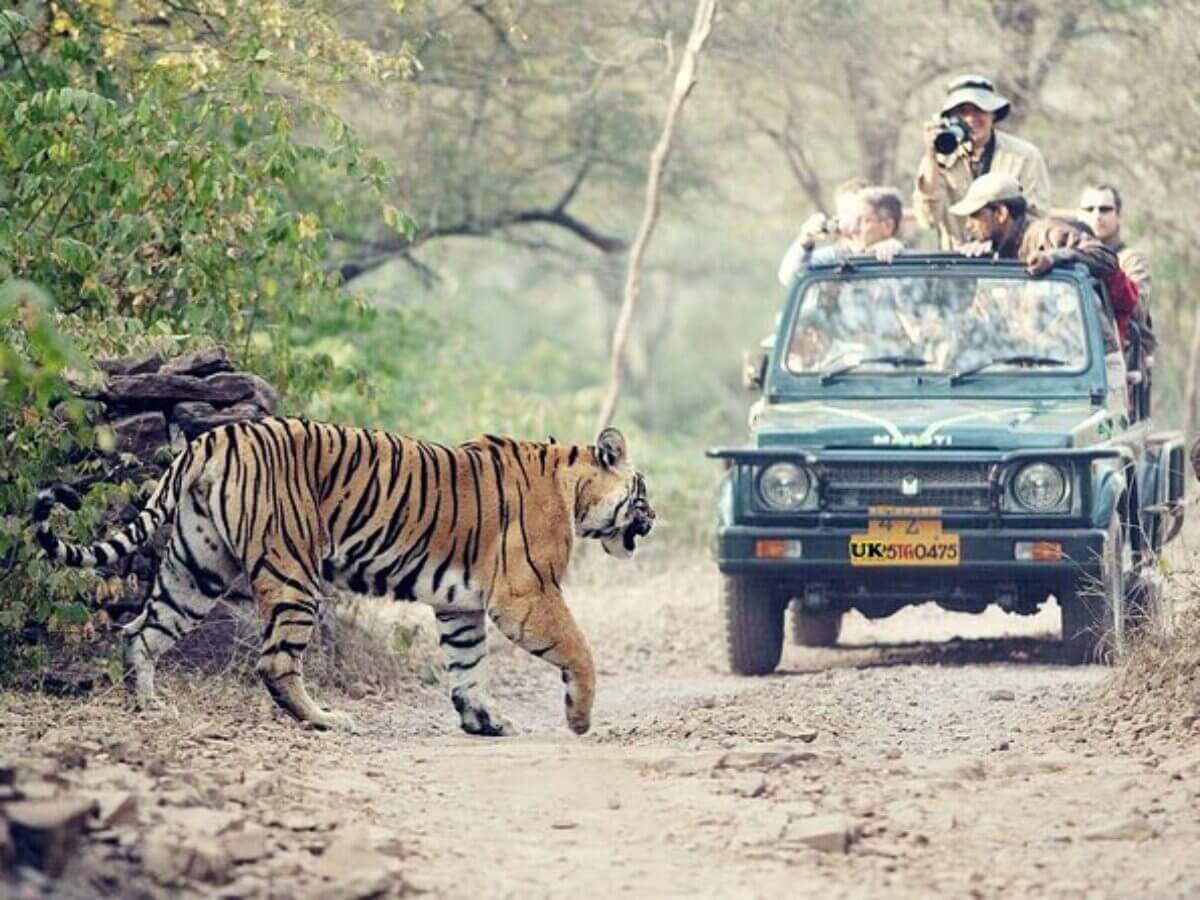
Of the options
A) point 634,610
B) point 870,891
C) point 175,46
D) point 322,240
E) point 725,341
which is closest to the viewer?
point 870,891

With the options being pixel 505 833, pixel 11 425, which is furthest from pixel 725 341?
pixel 505 833

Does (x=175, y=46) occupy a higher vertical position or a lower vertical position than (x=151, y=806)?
higher

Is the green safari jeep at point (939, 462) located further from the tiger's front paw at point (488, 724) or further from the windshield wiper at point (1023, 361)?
the tiger's front paw at point (488, 724)

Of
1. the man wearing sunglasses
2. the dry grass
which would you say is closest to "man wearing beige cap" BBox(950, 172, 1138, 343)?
the man wearing sunglasses

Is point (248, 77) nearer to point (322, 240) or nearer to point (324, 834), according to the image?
point (322, 240)

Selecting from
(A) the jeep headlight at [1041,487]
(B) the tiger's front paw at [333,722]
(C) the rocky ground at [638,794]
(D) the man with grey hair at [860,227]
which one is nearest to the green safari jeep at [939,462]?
(A) the jeep headlight at [1041,487]

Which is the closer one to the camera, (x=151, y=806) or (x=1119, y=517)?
(x=151, y=806)

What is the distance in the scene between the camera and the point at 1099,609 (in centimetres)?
1140

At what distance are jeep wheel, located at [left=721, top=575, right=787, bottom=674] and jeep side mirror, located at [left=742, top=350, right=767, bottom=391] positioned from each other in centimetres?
98

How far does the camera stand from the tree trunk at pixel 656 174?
52.3 feet

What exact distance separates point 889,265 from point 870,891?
19.9ft

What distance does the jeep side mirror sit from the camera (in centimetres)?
1202

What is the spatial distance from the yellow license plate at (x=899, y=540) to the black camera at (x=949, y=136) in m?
2.32

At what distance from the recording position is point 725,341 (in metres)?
37.6
